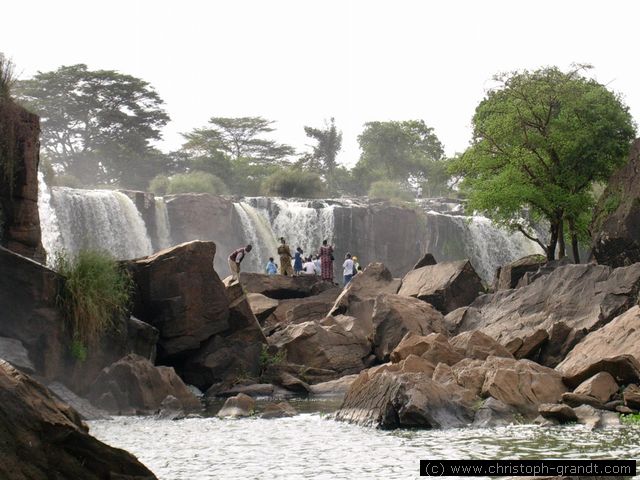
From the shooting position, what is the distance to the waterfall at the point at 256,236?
49.2m

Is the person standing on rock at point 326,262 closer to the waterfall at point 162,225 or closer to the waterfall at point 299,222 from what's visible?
the waterfall at point 162,225

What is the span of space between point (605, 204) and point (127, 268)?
16841mm

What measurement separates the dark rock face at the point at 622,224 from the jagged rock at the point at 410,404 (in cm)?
1423

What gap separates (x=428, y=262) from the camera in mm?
32469

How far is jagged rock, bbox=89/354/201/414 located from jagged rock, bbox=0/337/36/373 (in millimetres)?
1562

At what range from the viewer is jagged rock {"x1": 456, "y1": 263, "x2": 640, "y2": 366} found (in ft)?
69.5

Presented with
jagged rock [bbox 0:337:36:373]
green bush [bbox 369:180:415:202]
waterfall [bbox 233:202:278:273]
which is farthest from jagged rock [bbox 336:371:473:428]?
green bush [bbox 369:180:415:202]

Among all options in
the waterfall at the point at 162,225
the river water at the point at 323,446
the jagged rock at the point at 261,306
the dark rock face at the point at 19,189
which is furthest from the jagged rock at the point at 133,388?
the waterfall at the point at 162,225

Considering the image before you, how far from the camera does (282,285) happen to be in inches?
1288

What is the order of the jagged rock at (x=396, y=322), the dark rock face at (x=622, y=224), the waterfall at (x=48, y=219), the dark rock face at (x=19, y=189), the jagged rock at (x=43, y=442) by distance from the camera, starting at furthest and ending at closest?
the waterfall at (x=48, y=219)
the dark rock face at (x=622, y=224)
the jagged rock at (x=396, y=322)
the dark rock face at (x=19, y=189)
the jagged rock at (x=43, y=442)

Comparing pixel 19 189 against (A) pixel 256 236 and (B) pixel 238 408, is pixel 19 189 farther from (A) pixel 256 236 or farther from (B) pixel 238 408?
(A) pixel 256 236

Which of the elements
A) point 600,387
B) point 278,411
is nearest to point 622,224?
point 600,387

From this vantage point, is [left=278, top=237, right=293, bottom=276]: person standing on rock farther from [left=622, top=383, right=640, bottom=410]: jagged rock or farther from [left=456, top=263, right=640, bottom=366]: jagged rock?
[left=622, top=383, right=640, bottom=410]: jagged rock

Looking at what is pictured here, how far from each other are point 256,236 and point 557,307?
93.2ft
